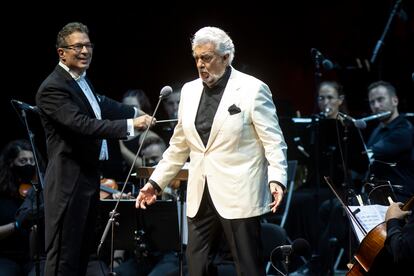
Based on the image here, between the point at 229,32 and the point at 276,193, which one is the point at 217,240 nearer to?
the point at 276,193

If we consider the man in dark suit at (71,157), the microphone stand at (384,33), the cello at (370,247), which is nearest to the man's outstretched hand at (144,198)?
the man in dark suit at (71,157)

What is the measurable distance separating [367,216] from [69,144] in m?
1.76

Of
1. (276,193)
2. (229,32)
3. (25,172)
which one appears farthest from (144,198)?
(229,32)

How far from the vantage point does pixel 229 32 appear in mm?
7980

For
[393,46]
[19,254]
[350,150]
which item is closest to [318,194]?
[350,150]

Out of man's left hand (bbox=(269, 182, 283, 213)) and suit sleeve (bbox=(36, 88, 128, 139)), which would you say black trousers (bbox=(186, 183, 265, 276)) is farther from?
suit sleeve (bbox=(36, 88, 128, 139))

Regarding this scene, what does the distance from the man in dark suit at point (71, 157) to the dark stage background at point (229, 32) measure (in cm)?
280

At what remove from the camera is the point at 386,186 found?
4.55 m

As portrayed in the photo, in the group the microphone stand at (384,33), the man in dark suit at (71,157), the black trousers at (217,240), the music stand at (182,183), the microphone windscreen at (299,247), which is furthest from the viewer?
the microphone stand at (384,33)

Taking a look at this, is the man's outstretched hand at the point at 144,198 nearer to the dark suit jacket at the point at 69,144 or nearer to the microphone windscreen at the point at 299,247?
the dark suit jacket at the point at 69,144

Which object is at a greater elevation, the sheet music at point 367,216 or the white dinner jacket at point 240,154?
the white dinner jacket at point 240,154

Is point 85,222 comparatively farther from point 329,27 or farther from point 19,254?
point 329,27

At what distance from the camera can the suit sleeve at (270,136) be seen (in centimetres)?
380

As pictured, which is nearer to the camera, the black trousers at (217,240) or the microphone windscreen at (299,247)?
the black trousers at (217,240)
